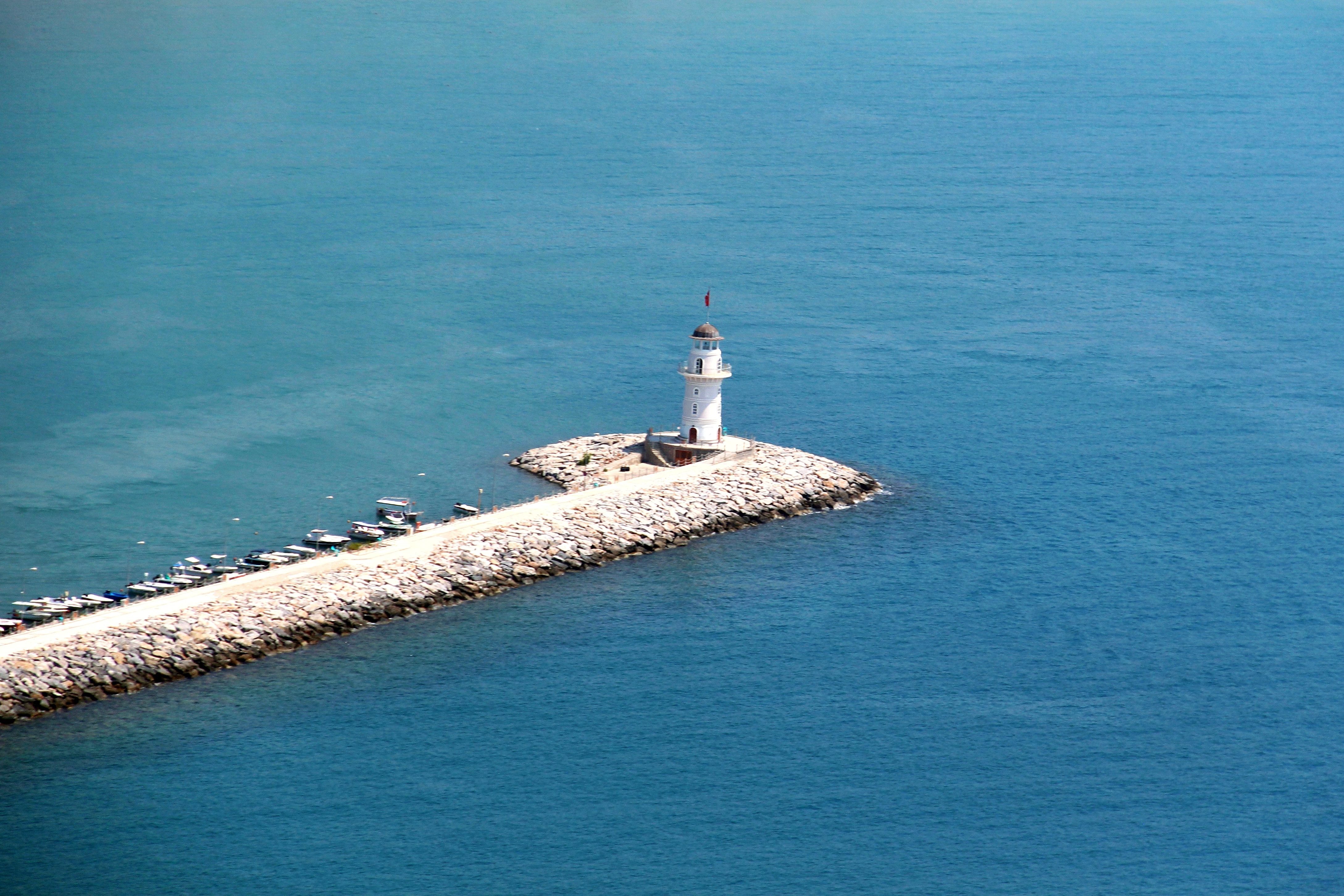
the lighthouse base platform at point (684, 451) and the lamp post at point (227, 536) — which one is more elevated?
the lighthouse base platform at point (684, 451)

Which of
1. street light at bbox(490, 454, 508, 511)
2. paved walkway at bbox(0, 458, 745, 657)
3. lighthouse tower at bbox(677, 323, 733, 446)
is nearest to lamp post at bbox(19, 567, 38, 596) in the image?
paved walkway at bbox(0, 458, 745, 657)

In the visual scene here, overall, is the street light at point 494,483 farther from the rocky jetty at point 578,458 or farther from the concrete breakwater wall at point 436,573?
the concrete breakwater wall at point 436,573

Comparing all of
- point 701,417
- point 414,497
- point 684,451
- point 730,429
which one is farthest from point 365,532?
point 730,429

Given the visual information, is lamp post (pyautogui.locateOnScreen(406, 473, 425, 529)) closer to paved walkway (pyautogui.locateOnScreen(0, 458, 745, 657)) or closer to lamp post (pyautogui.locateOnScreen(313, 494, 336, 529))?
paved walkway (pyautogui.locateOnScreen(0, 458, 745, 657))

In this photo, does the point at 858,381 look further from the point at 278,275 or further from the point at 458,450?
the point at 278,275

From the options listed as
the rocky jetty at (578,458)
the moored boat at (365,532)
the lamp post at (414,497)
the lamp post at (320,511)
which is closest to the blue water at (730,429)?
the lamp post at (320,511)

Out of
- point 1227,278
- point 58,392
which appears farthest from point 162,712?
point 1227,278
